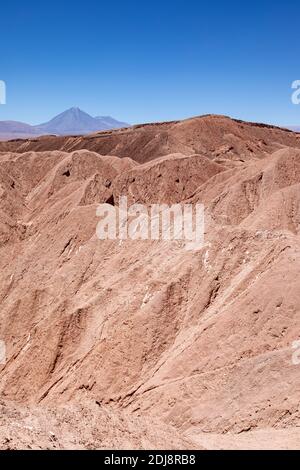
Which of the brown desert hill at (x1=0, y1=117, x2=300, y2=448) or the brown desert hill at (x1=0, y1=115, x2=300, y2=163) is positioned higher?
the brown desert hill at (x1=0, y1=115, x2=300, y2=163)

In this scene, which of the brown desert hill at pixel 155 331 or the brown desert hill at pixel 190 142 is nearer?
the brown desert hill at pixel 155 331

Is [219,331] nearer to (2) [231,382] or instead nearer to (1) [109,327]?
(2) [231,382]

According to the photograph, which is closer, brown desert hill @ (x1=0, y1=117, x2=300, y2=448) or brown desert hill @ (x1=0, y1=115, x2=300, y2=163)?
brown desert hill @ (x1=0, y1=117, x2=300, y2=448)

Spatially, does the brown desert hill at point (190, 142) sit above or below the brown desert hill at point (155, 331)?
above
